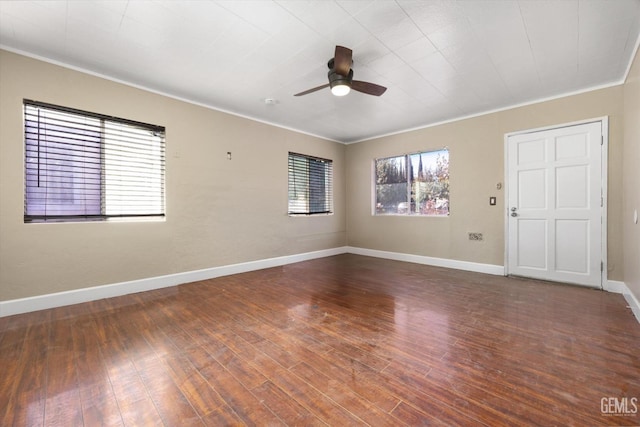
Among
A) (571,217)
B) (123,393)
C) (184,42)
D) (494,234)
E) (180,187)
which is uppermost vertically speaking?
(184,42)

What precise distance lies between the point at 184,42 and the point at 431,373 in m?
3.46

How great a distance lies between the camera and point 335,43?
2.55 m

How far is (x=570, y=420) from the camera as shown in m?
1.37

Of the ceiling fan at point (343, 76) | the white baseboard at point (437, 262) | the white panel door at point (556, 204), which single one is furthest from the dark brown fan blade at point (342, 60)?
the white baseboard at point (437, 262)

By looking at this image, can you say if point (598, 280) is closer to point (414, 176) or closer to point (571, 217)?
point (571, 217)

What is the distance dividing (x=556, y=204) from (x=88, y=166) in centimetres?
619

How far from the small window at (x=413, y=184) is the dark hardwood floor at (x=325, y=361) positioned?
220 centimetres

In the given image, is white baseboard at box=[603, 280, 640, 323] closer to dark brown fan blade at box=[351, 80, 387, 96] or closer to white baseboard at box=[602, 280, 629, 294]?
white baseboard at box=[602, 280, 629, 294]

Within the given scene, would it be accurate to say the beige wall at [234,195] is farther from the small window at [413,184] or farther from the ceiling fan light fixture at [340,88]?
the ceiling fan light fixture at [340,88]

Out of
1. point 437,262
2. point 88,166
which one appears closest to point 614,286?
point 437,262

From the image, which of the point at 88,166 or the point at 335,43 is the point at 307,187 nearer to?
the point at 335,43

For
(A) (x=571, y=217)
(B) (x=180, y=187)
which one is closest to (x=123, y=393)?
(B) (x=180, y=187)

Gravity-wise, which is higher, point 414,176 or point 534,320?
point 414,176

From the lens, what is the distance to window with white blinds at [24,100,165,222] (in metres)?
2.87
